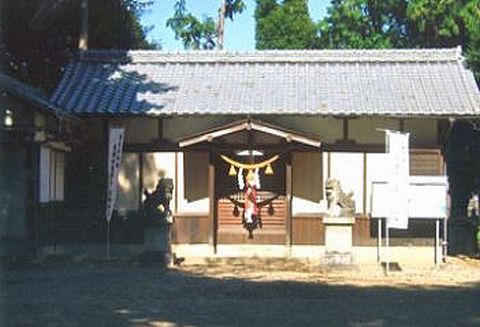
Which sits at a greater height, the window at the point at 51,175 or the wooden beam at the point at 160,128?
the wooden beam at the point at 160,128

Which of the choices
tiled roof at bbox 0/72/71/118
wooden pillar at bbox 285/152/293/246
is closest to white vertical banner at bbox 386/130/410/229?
wooden pillar at bbox 285/152/293/246

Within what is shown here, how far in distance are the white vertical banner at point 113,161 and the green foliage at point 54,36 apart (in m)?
7.86

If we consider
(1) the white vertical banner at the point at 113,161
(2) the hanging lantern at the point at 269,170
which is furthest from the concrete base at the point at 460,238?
(1) the white vertical banner at the point at 113,161

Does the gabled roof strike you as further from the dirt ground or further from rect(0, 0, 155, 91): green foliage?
rect(0, 0, 155, 91): green foliage

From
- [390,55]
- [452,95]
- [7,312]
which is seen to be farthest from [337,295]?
[390,55]

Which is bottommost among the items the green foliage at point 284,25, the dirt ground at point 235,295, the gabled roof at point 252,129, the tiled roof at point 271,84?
the dirt ground at point 235,295

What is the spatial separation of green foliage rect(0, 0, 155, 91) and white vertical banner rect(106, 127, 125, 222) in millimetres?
7863

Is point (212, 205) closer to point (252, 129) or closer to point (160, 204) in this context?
point (160, 204)

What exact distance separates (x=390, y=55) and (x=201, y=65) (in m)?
5.08

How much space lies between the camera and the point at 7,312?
1081cm

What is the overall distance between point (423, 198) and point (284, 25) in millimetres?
22612

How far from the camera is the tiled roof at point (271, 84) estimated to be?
66.3 feet

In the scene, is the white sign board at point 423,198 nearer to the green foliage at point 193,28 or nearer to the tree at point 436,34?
the tree at point 436,34

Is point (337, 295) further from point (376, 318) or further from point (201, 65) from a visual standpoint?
point (201, 65)
